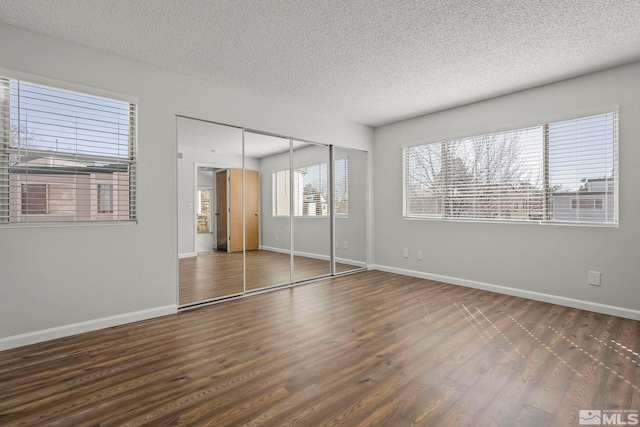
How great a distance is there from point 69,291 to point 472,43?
422 centimetres

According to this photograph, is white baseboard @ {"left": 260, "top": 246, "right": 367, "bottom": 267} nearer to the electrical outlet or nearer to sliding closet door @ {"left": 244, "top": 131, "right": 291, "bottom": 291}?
sliding closet door @ {"left": 244, "top": 131, "right": 291, "bottom": 291}

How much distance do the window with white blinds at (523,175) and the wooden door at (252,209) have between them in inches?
97.7

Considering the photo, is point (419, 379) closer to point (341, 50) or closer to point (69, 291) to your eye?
point (341, 50)

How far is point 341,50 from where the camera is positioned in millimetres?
2959

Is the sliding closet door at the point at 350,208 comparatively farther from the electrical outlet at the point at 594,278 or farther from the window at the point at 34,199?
the window at the point at 34,199

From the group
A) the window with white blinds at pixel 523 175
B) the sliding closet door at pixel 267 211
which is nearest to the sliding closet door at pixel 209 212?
the sliding closet door at pixel 267 211

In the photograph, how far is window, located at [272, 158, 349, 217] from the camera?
179 inches

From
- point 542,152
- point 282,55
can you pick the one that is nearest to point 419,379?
point 282,55

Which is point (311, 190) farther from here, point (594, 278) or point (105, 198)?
point (594, 278)

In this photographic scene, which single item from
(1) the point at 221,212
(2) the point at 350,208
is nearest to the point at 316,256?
(2) the point at 350,208

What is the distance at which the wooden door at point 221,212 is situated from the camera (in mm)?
4035

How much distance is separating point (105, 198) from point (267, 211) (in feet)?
6.39

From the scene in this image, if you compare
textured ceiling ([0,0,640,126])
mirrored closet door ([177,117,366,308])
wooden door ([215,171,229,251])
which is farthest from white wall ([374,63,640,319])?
wooden door ([215,171,229,251])

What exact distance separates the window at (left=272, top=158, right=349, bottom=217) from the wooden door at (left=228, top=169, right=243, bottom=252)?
0.53 meters
